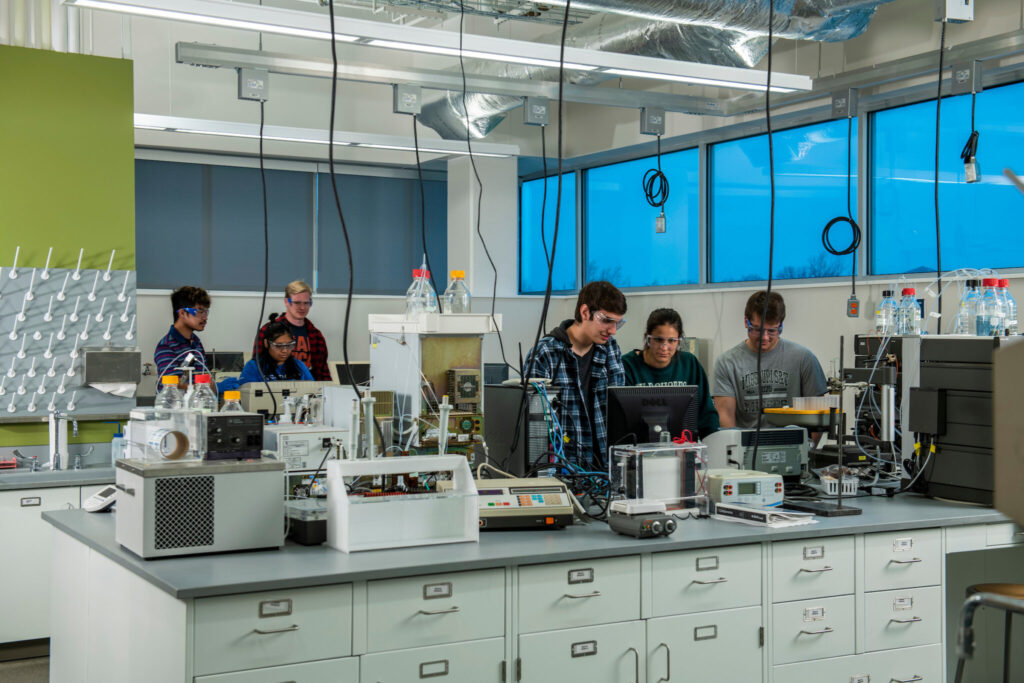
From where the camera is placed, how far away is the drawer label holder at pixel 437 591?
2.37m

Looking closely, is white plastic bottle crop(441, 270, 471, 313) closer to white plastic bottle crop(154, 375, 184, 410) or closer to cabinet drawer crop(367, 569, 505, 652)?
white plastic bottle crop(154, 375, 184, 410)

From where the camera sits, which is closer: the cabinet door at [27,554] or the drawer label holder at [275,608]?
the drawer label holder at [275,608]

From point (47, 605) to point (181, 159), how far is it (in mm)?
3848

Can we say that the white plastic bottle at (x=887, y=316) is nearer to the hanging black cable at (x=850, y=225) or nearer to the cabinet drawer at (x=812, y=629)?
the hanging black cable at (x=850, y=225)

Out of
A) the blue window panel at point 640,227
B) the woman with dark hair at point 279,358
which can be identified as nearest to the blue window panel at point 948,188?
the blue window panel at point 640,227

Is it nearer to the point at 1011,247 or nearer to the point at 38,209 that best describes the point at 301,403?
the point at 38,209

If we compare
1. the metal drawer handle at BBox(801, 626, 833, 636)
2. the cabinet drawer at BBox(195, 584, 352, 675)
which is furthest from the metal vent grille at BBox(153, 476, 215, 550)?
the metal drawer handle at BBox(801, 626, 833, 636)

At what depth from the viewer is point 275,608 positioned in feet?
7.25

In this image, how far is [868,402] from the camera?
359 centimetres

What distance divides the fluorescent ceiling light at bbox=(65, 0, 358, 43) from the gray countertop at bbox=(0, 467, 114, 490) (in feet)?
5.98

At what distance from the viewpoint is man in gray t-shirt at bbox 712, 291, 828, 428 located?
14.9ft

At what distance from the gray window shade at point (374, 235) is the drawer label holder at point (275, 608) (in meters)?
5.44

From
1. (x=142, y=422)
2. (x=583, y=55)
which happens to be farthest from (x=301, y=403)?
(x=583, y=55)

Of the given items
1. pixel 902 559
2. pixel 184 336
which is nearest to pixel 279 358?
pixel 184 336
